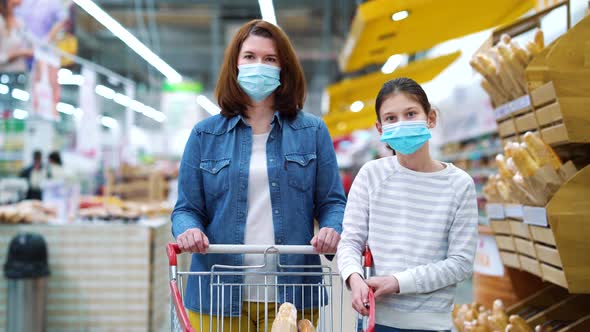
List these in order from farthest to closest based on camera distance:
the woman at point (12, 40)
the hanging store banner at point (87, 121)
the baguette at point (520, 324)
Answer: the hanging store banner at point (87, 121) < the woman at point (12, 40) < the baguette at point (520, 324)

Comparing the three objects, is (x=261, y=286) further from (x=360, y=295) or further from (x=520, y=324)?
(x=520, y=324)

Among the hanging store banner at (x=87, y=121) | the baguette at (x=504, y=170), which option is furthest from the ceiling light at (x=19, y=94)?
the baguette at (x=504, y=170)

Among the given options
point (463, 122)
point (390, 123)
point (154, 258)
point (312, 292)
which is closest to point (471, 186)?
point (390, 123)

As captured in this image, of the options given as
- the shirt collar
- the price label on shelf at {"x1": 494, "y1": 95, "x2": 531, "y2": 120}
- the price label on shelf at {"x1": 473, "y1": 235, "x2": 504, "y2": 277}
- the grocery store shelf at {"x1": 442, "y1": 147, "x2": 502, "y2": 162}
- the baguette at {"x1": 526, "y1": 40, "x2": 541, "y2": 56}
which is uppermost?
the grocery store shelf at {"x1": 442, "y1": 147, "x2": 502, "y2": 162}

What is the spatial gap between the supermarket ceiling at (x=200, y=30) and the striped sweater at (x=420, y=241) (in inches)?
518

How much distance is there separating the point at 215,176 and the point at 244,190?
0.12m

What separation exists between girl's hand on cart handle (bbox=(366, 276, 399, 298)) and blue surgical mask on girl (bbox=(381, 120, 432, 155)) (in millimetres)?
367

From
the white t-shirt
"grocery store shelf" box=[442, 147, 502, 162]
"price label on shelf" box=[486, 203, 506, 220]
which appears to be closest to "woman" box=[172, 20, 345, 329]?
the white t-shirt

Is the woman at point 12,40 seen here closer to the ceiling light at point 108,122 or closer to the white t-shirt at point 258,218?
the white t-shirt at point 258,218

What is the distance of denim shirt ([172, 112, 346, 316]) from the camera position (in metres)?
2.23

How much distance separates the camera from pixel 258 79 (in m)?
2.27

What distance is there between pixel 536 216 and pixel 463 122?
8.00m

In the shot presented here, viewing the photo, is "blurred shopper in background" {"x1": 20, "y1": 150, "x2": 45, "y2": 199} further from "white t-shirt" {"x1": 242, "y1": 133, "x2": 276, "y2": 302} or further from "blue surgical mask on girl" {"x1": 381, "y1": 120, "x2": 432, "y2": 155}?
"blue surgical mask on girl" {"x1": 381, "y1": 120, "x2": 432, "y2": 155}

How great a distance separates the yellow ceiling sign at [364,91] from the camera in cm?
727
